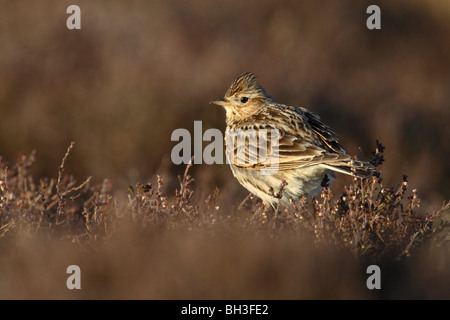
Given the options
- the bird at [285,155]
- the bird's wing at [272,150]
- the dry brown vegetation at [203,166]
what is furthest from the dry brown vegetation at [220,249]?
the bird's wing at [272,150]

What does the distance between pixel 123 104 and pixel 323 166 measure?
7.37 meters

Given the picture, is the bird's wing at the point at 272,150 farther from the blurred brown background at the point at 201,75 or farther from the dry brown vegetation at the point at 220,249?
the blurred brown background at the point at 201,75

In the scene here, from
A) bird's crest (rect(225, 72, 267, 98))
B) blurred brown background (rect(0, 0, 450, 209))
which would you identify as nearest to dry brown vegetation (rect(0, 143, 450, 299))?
bird's crest (rect(225, 72, 267, 98))

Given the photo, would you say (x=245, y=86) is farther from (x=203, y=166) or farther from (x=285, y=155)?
(x=203, y=166)

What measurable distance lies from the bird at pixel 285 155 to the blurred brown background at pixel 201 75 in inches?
118

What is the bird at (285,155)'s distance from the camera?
593 centimetres

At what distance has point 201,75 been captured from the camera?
1354 cm

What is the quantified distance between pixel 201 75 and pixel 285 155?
764 centimetres

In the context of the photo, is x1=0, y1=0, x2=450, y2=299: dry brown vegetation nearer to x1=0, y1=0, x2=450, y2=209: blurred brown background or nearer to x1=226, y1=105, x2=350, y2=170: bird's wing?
x1=0, y1=0, x2=450, y2=209: blurred brown background

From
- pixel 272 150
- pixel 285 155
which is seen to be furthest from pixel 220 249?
pixel 272 150

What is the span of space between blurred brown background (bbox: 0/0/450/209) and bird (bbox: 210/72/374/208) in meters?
2.99
